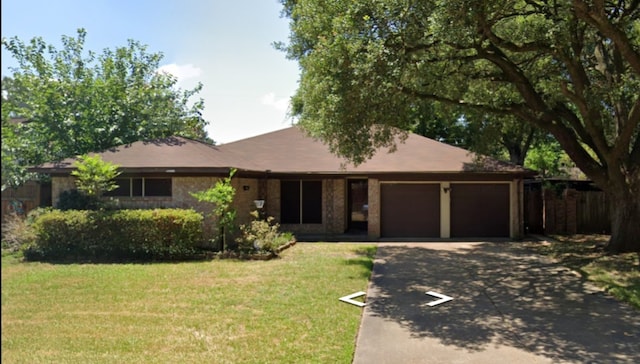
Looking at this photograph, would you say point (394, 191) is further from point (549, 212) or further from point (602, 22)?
point (602, 22)

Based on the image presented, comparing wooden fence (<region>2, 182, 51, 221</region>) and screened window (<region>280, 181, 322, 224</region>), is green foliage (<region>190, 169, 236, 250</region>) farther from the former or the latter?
wooden fence (<region>2, 182, 51, 221</region>)

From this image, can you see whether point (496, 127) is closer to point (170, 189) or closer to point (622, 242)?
point (622, 242)

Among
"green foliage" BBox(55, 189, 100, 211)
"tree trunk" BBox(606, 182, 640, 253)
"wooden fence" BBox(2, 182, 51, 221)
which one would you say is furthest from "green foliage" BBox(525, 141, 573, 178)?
"wooden fence" BBox(2, 182, 51, 221)

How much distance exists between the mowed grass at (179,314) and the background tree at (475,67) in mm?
3858

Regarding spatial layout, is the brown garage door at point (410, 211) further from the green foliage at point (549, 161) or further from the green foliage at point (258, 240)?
the green foliage at point (549, 161)

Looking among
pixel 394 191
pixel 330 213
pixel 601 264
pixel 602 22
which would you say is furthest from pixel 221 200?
pixel 601 264

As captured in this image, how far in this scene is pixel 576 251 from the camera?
13.7 m

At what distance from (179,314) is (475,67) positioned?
10.3m

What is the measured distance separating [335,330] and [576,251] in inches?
416

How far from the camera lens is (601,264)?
11383 millimetres

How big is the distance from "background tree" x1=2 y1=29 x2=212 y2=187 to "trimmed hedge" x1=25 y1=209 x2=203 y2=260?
396cm

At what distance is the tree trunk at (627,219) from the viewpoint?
12.8 m

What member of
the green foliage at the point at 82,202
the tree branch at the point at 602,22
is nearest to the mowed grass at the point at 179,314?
the green foliage at the point at 82,202

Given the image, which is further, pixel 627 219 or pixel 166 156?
pixel 166 156
